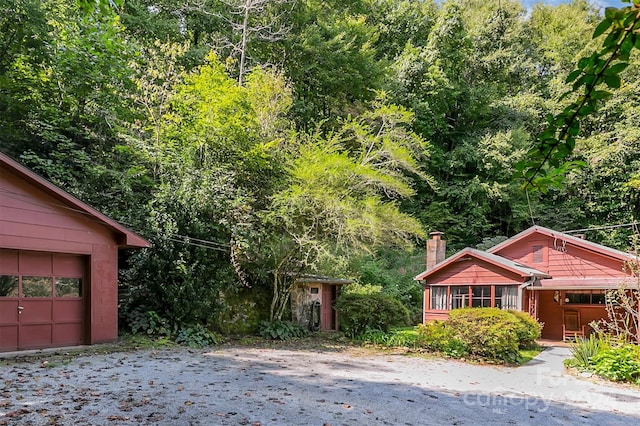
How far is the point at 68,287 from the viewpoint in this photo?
929 centimetres

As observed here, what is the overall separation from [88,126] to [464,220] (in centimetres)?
1862

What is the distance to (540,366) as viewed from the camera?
9.90 meters

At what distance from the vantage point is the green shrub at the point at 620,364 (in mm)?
8070

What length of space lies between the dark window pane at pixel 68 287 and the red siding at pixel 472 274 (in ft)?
37.8

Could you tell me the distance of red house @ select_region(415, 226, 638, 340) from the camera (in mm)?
14195

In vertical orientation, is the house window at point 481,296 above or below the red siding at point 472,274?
below

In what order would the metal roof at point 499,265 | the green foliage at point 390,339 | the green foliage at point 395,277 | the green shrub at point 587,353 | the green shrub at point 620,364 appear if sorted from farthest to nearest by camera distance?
the green foliage at point 395,277 → the metal roof at point 499,265 → the green foliage at point 390,339 → the green shrub at point 587,353 → the green shrub at point 620,364

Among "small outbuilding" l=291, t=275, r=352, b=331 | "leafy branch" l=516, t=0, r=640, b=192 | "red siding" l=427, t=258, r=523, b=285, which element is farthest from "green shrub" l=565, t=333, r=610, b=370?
"leafy branch" l=516, t=0, r=640, b=192

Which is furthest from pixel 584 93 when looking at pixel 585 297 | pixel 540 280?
pixel 585 297

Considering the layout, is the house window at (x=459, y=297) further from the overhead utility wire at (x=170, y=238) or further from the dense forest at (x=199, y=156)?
the overhead utility wire at (x=170, y=238)

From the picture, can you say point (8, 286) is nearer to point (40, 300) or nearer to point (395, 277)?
point (40, 300)

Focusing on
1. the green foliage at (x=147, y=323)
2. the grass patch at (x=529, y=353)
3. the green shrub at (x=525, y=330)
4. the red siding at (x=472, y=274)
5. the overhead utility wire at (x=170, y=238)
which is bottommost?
the grass patch at (x=529, y=353)

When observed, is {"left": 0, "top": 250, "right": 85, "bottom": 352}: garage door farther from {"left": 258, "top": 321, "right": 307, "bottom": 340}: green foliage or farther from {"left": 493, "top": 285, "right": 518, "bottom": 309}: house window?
{"left": 493, "top": 285, "right": 518, "bottom": 309}: house window

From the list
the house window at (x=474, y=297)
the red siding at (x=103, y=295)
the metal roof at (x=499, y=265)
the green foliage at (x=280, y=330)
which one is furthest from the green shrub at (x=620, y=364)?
the red siding at (x=103, y=295)
